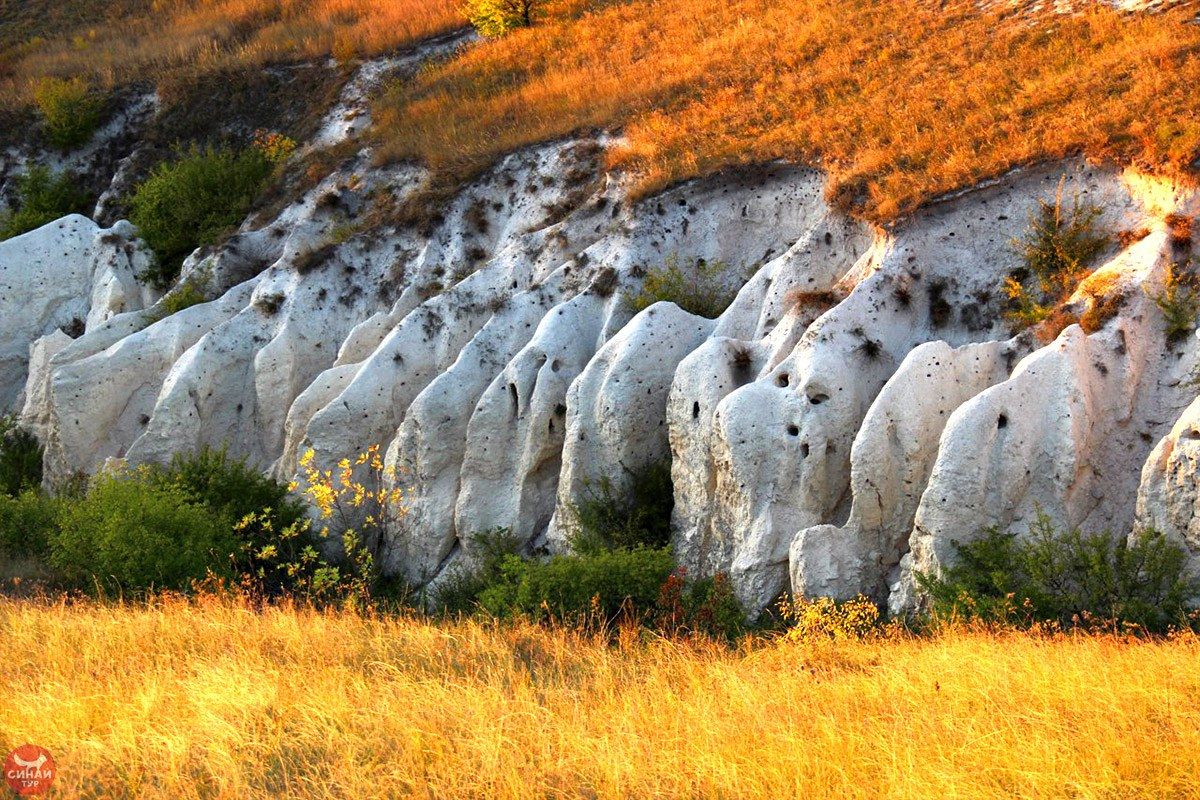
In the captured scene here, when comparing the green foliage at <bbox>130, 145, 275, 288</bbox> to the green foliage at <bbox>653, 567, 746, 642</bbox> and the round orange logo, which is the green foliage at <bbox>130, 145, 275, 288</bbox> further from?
the round orange logo

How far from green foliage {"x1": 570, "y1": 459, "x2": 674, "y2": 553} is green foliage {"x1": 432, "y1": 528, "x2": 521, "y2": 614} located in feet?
3.61

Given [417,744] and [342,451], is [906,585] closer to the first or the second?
[417,744]

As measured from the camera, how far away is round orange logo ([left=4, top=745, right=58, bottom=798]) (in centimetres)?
688

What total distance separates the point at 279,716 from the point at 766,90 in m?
15.9

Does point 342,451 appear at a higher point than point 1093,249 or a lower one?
lower

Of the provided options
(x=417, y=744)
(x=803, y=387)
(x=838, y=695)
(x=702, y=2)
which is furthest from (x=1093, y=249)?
(x=702, y=2)

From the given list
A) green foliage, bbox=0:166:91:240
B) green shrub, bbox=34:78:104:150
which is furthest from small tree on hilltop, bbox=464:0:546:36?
green foliage, bbox=0:166:91:240

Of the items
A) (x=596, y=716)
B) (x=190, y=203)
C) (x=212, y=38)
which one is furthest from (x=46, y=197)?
(x=596, y=716)

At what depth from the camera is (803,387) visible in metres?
13.3

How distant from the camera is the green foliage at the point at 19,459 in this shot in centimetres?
2120

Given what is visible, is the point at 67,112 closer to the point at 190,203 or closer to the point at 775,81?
the point at 190,203

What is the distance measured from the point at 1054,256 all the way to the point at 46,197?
81.1 ft

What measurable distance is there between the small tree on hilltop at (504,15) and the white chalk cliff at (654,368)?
7.88 m

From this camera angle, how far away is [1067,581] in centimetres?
1095
